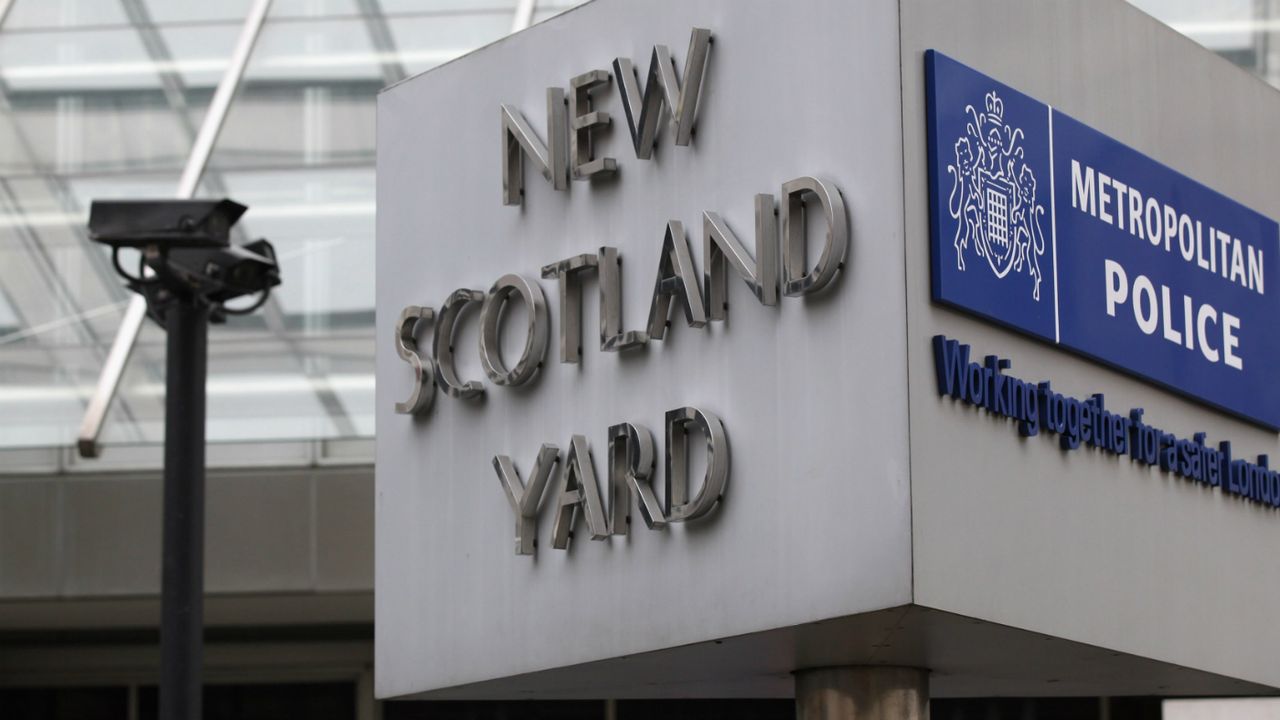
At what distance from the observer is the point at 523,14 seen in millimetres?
20766

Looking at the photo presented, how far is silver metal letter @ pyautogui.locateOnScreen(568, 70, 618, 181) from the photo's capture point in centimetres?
803

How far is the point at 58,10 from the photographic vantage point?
21.9 m

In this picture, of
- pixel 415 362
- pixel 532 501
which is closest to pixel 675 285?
pixel 532 501

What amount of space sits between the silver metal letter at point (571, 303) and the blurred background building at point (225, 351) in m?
7.51

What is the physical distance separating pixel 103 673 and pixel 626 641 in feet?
39.5

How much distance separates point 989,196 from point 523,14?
14.0 m

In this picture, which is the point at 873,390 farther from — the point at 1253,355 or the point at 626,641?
the point at 1253,355

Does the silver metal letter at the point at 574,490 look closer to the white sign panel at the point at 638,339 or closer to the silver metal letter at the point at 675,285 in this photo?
the white sign panel at the point at 638,339

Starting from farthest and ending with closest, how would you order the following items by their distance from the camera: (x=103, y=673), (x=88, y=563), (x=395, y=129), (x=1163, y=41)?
1. (x=103, y=673)
2. (x=88, y=563)
3. (x=395, y=129)
4. (x=1163, y=41)

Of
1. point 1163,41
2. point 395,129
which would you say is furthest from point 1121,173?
point 395,129

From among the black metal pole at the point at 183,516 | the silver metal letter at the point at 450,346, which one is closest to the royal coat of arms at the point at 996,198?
the silver metal letter at the point at 450,346

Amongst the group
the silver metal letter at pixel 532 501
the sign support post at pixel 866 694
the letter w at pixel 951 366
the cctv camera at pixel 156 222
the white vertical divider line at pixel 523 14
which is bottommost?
the sign support post at pixel 866 694

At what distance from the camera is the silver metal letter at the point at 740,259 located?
23.5 feet

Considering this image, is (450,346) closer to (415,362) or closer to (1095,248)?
(415,362)
